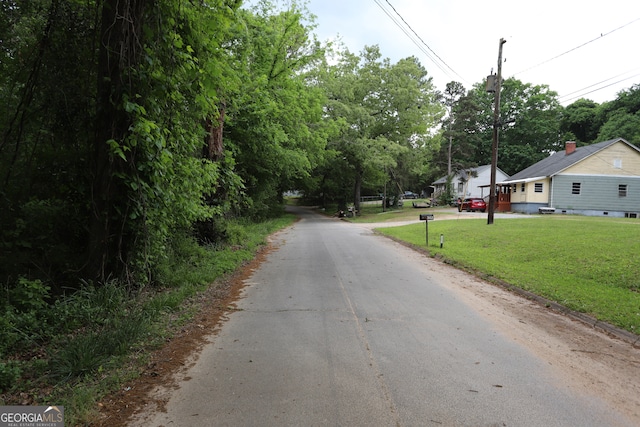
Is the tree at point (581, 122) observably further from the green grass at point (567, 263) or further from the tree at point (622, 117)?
the green grass at point (567, 263)

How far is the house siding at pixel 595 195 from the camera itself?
102ft

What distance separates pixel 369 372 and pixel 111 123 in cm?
484

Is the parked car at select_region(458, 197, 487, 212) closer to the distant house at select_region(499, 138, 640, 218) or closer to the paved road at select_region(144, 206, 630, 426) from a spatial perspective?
the distant house at select_region(499, 138, 640, 218)

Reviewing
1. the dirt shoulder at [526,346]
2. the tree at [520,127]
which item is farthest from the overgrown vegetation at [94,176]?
the tree at [520,127]

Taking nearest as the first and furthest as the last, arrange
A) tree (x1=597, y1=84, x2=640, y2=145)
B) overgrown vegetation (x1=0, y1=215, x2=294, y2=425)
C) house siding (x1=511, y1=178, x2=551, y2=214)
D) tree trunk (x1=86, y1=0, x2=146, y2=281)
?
overgrown vegetation (x1=0, y1=215, x2=294, y2=425)
tree trunk (x1=86, y1=0, x2=146, y2=281)
house siding (x1=511, y1=178, x2=551, y2=214)
tree (x1=597, y1=84, x2=640, y2=145)

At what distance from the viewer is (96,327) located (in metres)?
4.61

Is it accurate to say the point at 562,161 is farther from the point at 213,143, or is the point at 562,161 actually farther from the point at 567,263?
the point at 213,143

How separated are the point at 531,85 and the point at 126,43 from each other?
229 feet

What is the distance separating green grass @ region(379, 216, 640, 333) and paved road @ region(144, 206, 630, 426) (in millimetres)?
2098

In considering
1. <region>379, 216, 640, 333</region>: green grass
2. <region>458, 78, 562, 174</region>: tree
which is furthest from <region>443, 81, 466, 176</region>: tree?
<region>379, 216, 640, 333</region>: green grass

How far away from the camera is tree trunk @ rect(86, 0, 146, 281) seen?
17.2 ft

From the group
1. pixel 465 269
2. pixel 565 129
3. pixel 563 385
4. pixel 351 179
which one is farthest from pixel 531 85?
pixel 563 385

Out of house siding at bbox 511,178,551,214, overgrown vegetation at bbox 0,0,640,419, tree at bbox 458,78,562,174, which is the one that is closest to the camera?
overgrown vegetation at bbox 0,0,640,419

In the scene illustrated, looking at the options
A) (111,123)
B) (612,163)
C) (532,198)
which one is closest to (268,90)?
(111,123)
